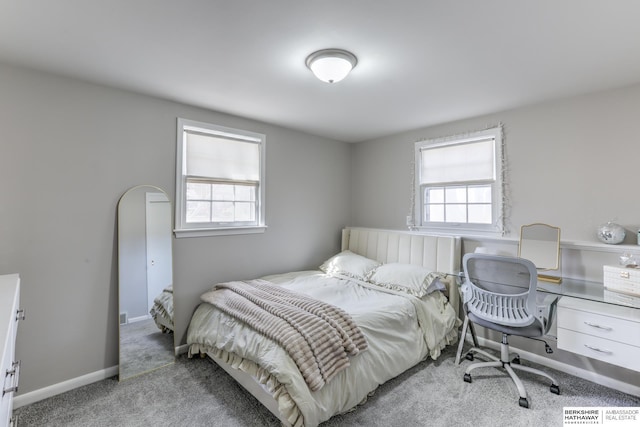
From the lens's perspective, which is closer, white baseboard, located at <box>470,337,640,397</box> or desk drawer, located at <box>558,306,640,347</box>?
desk drawer, located at <box>558,306,640,347</box>

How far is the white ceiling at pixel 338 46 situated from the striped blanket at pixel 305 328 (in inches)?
70.0

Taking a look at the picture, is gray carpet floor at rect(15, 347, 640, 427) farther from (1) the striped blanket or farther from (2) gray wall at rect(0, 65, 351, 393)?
(1) the striped blanket

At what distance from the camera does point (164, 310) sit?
276cm

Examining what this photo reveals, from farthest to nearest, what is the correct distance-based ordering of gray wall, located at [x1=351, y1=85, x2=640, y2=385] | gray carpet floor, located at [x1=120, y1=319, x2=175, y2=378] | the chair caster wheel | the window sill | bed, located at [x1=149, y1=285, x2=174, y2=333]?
1. the window sill
2. bed, located at [x1=149, y1=285, x2=174, y2=333]
3. gray carpet floor, located at [x1=120, y1=319, x2=175, y2=378]
4. gray wall, located at [x1=351, y1=85, x2=640, y2=385]
5. the chair caster wheel

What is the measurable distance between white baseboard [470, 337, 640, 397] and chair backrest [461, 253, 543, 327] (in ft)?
2.84

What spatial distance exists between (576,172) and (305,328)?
270cm

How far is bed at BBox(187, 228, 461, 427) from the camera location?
1.78m

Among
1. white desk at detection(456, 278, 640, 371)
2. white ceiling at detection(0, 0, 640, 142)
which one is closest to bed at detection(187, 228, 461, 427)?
white desk at detection(456, 278, 640, 371)

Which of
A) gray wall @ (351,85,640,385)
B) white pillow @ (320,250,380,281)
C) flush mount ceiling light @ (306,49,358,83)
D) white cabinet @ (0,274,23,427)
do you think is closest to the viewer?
white cabinet @ (0,274,23,427)

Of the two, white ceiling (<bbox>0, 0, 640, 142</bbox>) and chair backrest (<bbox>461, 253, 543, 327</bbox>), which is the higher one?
white ceiling (<bbox>0, 0, 640, 142</bbox>)

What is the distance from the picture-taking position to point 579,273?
2.54 meters

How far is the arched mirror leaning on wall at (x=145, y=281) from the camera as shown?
2521mm

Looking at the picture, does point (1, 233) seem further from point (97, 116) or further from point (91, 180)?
point (97, 116)

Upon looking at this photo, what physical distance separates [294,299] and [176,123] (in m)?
2.01
